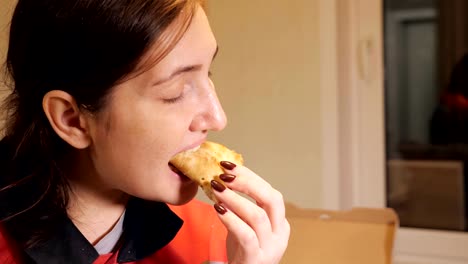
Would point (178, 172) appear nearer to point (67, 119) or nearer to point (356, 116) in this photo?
point (67, 119)

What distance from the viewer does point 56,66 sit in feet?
2.80

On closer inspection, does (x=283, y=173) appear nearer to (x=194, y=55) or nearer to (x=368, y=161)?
(x=368, y=161)

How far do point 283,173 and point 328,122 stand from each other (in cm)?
26

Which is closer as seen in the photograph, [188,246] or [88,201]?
[88,201]

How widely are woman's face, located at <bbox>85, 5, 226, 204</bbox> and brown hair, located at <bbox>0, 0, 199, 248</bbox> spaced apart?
0.08 ft

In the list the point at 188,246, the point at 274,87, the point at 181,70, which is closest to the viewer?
the point at 181,70

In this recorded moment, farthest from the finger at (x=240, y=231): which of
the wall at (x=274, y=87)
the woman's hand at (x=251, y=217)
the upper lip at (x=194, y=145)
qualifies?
the wall at (x=274, y=87)

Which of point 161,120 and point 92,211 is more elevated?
point 161,120

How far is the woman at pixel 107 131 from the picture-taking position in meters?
0.82

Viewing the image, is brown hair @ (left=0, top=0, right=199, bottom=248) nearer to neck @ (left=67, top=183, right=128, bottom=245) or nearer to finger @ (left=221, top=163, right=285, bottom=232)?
neck @ (left=67, top=183, right=128, bottom=245)

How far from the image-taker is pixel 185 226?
3.69 feet

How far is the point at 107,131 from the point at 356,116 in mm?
1347

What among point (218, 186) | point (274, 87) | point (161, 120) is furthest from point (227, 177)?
point (274, 87)

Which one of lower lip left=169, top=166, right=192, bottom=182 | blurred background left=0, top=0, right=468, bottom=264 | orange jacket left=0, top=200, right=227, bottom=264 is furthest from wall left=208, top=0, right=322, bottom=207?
lower lip left=169, top=166, right=192, bottom=182
